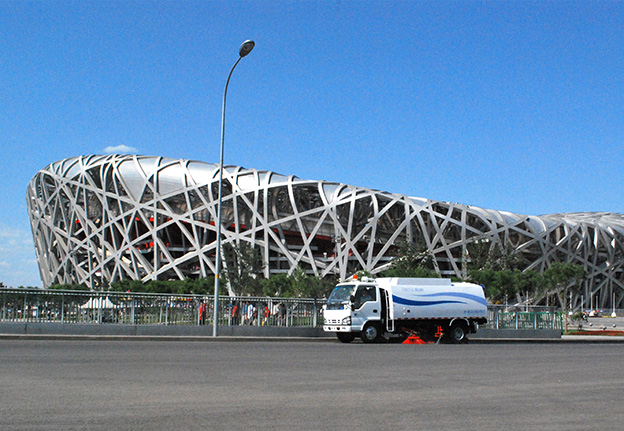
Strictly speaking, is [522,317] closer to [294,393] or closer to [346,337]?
[346,337]

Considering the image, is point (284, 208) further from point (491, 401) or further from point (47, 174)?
point (491, 401)

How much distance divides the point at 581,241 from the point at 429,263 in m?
27.2

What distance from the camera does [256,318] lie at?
28.2 metres

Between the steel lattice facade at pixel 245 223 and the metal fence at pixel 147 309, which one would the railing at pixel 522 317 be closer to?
the metal fence at pixel 147 309

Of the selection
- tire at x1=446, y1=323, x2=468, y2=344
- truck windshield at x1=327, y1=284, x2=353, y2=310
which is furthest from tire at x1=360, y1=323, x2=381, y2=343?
tire at x1=446, y1=323, x2=468, y2=344

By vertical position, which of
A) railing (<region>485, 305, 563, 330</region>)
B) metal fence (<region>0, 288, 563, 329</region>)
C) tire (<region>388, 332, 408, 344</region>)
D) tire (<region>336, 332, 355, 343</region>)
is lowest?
tire (<region>388, 332, 408, 344</region>)

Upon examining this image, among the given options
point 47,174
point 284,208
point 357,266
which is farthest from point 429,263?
point 47,174

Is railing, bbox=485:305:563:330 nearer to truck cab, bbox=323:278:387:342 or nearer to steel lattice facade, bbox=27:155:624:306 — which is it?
truck cab, bbox=323:278:387:342

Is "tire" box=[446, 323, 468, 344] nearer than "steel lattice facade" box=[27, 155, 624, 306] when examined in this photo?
Yes

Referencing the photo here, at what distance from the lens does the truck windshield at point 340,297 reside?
25.3 meters

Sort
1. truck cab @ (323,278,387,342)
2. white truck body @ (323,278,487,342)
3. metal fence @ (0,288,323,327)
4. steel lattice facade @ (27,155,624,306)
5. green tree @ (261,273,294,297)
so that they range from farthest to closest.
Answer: steel lattice facade @ (27,155,624,306), green tree @ (261,273,294,297), white truck body @ (323,278,487,342), truck cab @ (323,278,387,342), metal fence @ (0,288,323,327)

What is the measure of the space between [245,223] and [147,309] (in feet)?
158

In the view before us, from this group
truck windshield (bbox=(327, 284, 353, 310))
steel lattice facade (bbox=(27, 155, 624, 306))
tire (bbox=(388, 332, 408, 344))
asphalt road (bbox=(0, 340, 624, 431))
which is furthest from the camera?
steel lattice facade (bbox=(27, 155, 624, 306))

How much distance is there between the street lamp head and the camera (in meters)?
26.8
